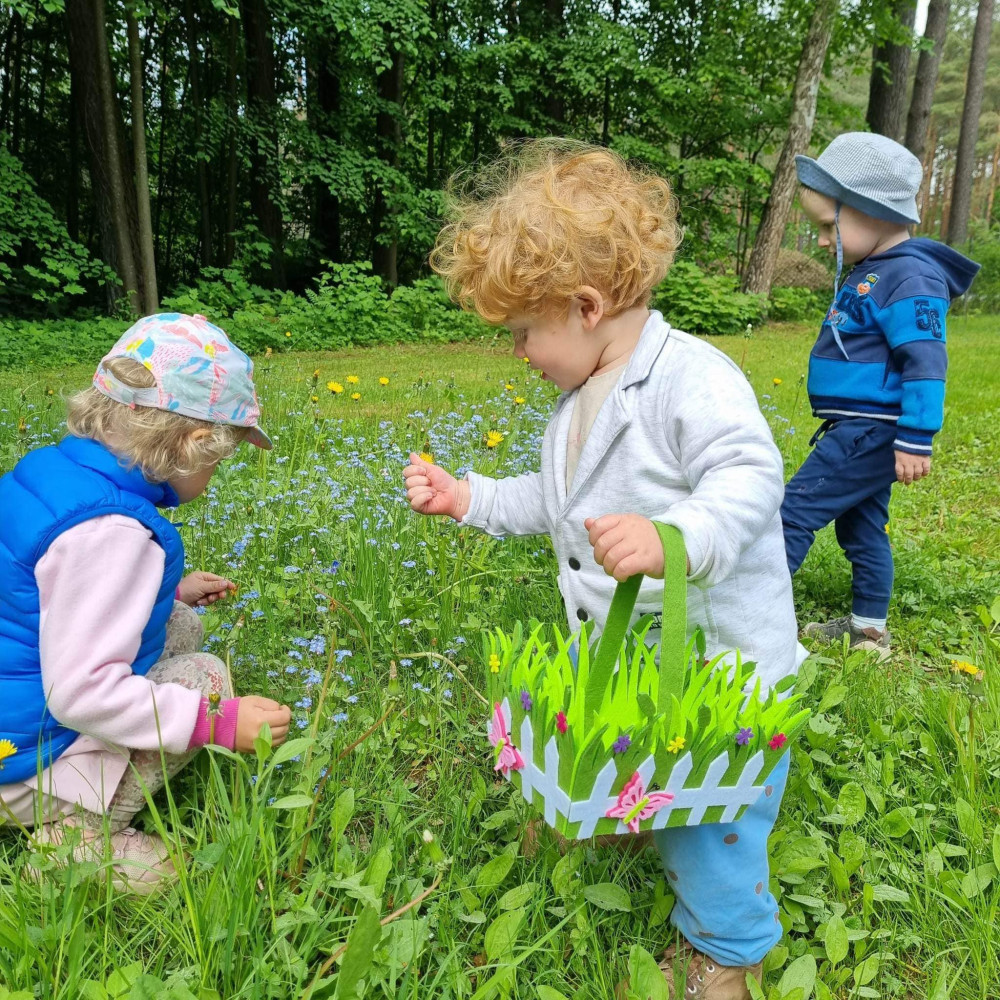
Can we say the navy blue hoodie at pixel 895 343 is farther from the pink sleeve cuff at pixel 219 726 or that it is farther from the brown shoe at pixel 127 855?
the brown shoe at pixel 127 855

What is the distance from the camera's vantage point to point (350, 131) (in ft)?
45.3

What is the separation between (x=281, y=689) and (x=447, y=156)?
1752 cm

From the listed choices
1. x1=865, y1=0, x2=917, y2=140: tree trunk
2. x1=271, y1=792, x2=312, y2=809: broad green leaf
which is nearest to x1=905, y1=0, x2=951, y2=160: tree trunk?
x1=865, y1=0, x2=917, y2=140: tree trunk

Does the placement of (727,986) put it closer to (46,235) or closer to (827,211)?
(827,211)

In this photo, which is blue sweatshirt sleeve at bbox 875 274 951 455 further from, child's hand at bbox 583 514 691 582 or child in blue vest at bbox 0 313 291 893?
child in blue vest at bbox 0 313 291 893

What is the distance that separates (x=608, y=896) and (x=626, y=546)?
2.60ft

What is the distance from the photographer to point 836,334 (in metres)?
2.85

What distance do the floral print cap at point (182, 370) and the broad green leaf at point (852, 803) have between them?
5.35 ft

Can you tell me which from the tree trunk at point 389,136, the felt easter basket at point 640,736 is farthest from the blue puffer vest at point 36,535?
the tree trunk at point 389,136

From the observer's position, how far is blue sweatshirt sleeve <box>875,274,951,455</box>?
2.56 m

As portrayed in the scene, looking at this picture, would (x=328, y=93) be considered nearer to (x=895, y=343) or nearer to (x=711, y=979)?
(x=895, y=343)

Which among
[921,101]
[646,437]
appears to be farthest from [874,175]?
[921,101]

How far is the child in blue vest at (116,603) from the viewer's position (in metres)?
1.46

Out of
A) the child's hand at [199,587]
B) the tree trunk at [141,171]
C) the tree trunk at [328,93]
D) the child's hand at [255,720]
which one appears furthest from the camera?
the tree trunk at [328,93]
